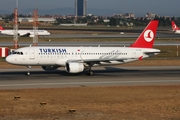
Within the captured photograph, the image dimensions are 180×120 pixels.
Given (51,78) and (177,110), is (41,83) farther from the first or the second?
(177,110)

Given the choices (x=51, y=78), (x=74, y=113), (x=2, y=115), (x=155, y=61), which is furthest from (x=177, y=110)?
(x=155, y=61)

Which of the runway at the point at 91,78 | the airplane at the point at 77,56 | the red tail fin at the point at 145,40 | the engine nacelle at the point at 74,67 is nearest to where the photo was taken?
the runway at the point at 91,78

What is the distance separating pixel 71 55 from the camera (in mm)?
48406

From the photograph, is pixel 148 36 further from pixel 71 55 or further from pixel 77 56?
pixel 71 55

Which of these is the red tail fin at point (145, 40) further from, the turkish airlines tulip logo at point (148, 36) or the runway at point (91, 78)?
the runway at point (91, 78)

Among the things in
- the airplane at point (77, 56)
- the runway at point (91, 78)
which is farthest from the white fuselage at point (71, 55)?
the runway at point (91, 78)

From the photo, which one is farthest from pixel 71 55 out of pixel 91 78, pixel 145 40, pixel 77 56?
pixel 145 40

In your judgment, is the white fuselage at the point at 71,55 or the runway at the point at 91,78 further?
the white fuselage at the point at 71,55

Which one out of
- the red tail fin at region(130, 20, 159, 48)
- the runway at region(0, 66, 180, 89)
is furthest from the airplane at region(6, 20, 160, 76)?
the runway at region(0, 66, 180, 89)

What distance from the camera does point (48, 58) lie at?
47.2 m

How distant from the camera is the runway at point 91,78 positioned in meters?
40.8

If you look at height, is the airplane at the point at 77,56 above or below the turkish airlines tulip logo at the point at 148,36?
below

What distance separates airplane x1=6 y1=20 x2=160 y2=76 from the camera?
4662 centimetres

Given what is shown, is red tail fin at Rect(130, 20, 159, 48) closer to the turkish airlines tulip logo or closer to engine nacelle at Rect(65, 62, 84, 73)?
the turkish airlines tulip logo
